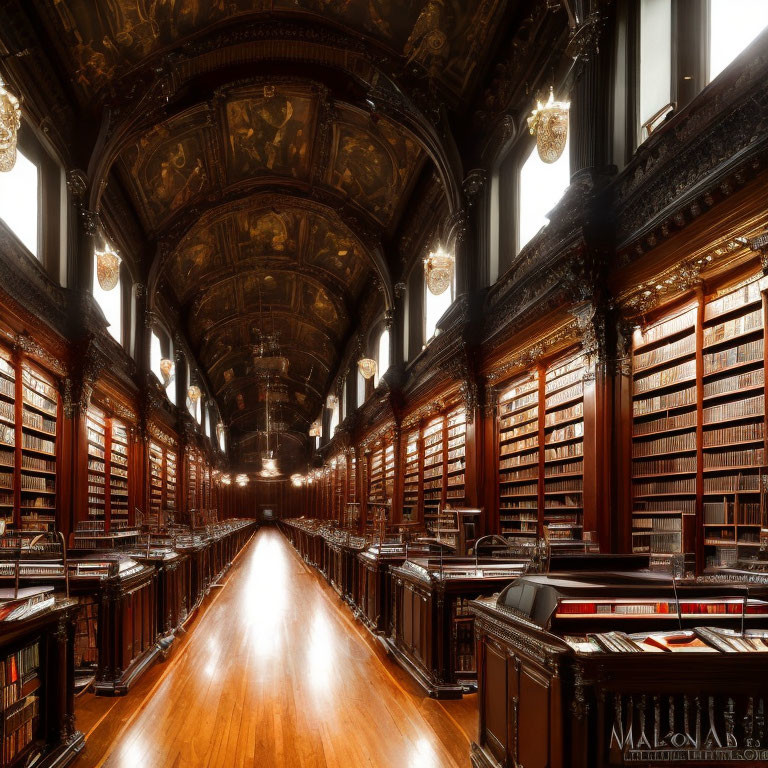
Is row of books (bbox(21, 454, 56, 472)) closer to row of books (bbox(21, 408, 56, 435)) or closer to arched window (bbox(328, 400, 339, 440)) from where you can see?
row of books (bbox(21, 408, 56, 435))

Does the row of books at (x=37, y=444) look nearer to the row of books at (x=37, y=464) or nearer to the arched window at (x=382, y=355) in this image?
the row of books at (x=37, y=464)

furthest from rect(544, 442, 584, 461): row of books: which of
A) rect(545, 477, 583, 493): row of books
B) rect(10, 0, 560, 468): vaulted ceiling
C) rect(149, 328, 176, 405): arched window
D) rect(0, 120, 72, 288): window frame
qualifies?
rect(149, 328, 176, 405): arched window

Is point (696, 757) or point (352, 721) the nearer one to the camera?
point (696, 757)

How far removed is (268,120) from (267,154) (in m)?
1.18

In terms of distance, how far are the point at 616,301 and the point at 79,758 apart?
5.39 meters

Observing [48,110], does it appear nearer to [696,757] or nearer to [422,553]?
[422,553]

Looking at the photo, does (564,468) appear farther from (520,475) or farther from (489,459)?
(489,459)

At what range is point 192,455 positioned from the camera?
23.1 meters

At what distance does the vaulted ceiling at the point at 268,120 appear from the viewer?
9320 millimetres

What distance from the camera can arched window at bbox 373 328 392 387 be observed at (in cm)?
1780

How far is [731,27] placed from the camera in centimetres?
518

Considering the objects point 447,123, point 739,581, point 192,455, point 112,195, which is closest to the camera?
point 739,581

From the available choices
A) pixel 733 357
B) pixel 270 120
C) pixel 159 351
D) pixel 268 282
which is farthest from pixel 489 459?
pixel 268 282

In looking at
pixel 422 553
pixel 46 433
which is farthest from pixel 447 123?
pixel 46 433
